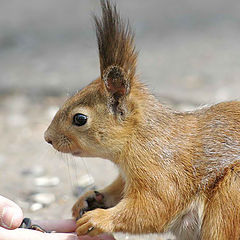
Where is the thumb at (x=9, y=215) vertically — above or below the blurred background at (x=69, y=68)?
below

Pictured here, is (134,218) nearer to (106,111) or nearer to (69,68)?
(106,111)

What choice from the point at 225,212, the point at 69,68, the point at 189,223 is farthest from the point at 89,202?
the point at 69,68

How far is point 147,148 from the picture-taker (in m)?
1.68

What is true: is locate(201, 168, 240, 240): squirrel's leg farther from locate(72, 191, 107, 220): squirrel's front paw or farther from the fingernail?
the fingernail

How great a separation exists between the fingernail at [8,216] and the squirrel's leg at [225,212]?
55 cm

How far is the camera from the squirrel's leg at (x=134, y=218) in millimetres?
1608

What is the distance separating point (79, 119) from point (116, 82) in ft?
0.52

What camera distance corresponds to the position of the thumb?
161 centimetres

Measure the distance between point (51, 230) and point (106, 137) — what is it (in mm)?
387

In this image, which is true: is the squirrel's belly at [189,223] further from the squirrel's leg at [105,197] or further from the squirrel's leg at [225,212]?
the squirrel's leg at [105,197]

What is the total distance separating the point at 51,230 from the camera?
1.84 metres

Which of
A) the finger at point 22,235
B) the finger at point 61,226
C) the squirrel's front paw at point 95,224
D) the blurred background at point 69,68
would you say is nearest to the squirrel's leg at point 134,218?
the squirrel's front paw at point 95,224

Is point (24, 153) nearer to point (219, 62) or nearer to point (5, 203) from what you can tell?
point (5, 203)

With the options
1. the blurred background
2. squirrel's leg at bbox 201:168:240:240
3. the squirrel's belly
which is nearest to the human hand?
the squirrel's belly
